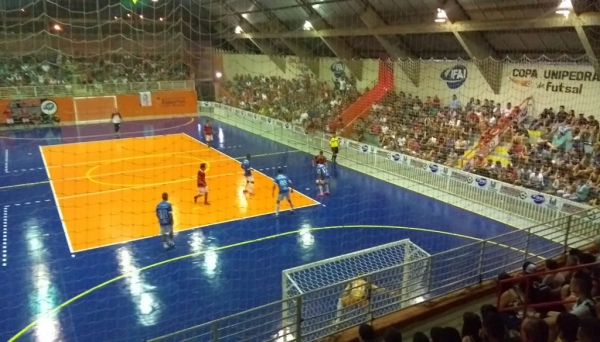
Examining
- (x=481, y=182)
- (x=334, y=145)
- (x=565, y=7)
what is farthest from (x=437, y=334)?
(x=334, y=145)

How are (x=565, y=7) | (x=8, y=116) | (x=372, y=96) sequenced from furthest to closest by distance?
(x=8, y=116), (x=372, y=96), (x=565, y=7)

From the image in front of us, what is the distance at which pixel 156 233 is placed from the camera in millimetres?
9805

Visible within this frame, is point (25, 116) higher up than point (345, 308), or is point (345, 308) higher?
point (25, 116)

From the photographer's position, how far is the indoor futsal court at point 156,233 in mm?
6887

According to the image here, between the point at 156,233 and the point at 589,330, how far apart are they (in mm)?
8192

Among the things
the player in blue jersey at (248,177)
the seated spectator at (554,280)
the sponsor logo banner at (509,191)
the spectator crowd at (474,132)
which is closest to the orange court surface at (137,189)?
the player in blue jersey at (248,177)

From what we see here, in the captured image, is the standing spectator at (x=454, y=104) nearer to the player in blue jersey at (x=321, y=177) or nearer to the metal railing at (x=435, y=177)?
the metal railing at (x=435, y=177)

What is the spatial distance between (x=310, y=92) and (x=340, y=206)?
9.53m

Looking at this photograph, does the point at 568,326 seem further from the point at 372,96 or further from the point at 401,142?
the point at 372,96

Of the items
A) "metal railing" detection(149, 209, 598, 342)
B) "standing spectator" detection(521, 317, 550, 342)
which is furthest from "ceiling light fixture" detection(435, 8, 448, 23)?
"standing spectator" detection(521, 317, 550, 342)

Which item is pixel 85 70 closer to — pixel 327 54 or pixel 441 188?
pixel 327 54

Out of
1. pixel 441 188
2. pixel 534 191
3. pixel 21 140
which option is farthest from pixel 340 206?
pixel 21 140

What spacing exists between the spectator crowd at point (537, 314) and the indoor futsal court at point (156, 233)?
3635 millimetres

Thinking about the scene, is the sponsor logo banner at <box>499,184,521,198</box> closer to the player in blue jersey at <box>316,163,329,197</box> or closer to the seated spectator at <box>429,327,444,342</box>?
the player in blue jersey at <box>316,163,329,197</box>
